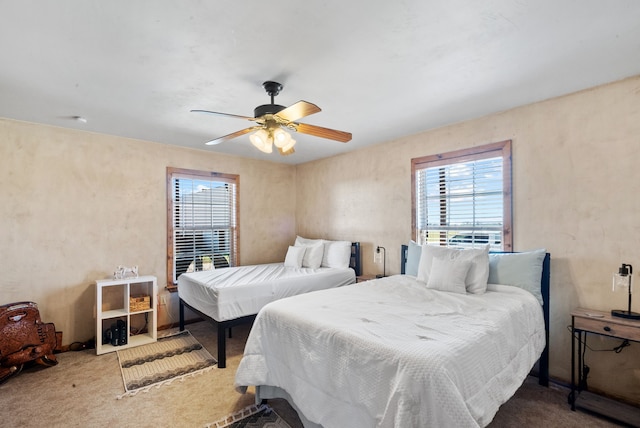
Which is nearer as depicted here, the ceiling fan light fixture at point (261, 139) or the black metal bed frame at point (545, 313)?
the ceiling fan light fixture at point (261, 139)

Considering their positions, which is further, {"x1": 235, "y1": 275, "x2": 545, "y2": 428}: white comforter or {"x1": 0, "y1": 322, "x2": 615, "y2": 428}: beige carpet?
{"x1": 0, "y1": 322, "x2": 615, "y2": 428}: beige carpet

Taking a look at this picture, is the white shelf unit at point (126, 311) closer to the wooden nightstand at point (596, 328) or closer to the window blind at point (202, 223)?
the window blind at point (202, 223)

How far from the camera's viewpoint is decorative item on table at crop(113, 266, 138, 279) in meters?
3.73

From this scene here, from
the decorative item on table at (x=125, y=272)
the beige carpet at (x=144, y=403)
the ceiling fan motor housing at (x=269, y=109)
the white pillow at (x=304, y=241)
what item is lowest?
the beige carpet at (x=144, y=403)

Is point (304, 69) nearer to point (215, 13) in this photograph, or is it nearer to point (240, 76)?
point (240, 76)

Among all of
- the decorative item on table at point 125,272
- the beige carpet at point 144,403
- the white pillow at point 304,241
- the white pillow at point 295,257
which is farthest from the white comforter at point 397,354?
the decorative item on table at point 125,272

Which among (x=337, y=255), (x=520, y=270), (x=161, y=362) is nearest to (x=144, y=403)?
(x=161, y=362)

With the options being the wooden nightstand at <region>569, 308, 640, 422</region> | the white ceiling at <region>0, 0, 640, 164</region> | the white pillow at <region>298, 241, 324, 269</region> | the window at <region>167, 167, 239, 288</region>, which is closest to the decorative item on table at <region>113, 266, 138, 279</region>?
the window at <region>167, 167, 239, 288</region>

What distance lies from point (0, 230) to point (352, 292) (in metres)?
3.73

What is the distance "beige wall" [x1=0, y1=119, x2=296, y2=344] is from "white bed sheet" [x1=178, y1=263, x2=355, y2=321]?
2.93 ft

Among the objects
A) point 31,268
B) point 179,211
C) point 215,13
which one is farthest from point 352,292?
point 31,268

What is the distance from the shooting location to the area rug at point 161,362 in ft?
9.07

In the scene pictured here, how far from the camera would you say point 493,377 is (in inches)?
67.6

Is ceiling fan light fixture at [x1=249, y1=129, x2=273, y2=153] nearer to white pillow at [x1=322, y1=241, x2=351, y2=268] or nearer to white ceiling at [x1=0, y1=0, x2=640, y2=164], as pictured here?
white ceiling at [x1=0, y1=0, x2=640, y2=164]
